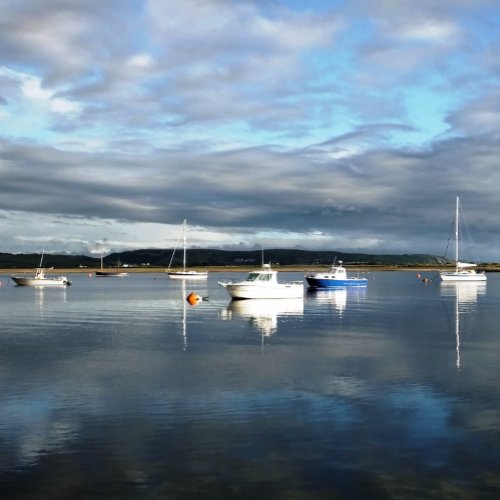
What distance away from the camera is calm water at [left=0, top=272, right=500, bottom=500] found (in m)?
14.1

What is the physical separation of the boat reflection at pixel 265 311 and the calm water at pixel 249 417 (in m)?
7.43

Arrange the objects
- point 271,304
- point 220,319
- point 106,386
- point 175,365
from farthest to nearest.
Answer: point 271,304, point 220,319, point 175,365, point 106,386

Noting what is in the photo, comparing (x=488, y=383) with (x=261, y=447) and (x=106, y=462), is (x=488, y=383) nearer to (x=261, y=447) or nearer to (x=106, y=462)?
(x=261, y=447)

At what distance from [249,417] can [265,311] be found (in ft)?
142

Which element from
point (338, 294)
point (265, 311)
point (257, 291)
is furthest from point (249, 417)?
point (338, 294)

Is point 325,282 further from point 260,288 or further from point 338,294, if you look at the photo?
point 260,288

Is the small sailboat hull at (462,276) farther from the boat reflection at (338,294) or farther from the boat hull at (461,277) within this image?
the boat reflection at (338,294)

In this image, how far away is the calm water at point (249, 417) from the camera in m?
14.1

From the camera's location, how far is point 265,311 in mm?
62781

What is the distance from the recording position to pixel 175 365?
1157 inches

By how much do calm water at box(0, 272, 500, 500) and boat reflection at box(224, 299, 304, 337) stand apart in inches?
293

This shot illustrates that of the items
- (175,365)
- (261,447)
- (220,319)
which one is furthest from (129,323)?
(261,447)

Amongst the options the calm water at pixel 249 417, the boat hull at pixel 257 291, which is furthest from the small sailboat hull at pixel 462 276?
the calm water at pixel 249 417

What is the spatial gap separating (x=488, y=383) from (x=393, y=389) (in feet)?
14.0
